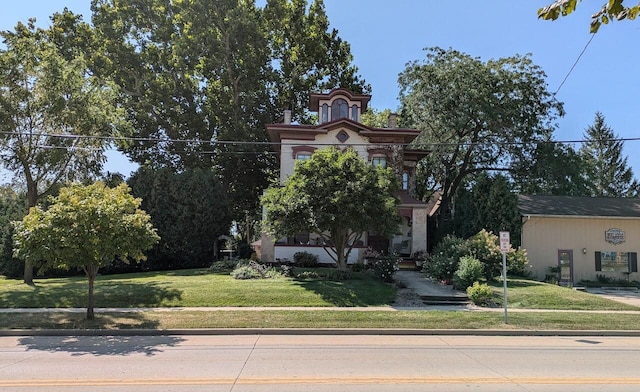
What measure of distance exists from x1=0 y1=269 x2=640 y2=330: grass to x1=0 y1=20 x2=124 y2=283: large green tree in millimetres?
7349

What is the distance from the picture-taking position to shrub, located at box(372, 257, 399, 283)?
20938mm

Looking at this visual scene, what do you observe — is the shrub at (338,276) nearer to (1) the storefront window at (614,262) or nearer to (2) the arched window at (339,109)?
(2) the arched window at (339,109)

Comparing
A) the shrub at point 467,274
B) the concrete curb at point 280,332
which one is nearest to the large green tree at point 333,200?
the shrub at point 467,274

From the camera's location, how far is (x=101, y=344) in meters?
11.0

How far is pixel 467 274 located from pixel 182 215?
18.8 m

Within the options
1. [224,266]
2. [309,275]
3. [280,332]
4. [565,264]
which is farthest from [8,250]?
[565,264]

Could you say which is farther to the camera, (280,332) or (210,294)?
(210,294)

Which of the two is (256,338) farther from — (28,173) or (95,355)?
(28,173)

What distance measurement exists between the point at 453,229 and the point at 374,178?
13.5 metres

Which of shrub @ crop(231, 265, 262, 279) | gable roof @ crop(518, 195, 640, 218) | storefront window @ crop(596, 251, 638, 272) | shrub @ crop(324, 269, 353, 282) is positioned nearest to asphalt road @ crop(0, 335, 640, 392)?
shrub @ crop(324, 269, 353, 282)

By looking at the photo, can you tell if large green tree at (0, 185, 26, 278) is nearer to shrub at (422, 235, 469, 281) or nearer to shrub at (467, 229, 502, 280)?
shrub at (422, 235, 469, 281)

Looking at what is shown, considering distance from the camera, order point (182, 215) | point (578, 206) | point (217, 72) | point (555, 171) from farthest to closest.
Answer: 1. point (217, 72)
2. point (555, 171)
3. point (182, 215)
4. point (578, 206)

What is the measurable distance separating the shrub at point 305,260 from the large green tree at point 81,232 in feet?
43.1

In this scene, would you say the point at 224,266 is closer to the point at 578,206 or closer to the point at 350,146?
the point at 350,146
